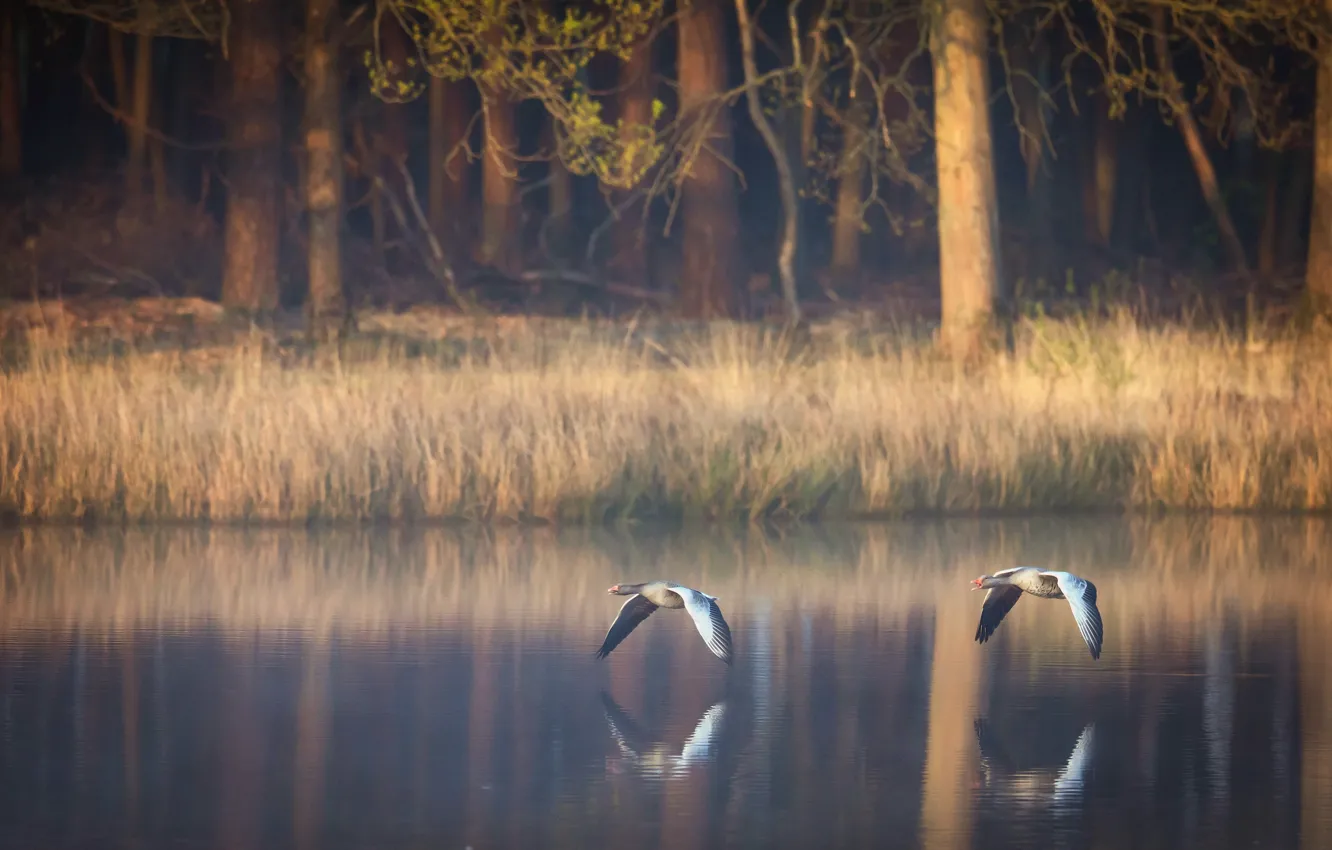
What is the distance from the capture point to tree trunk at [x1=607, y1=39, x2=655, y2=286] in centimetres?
2741

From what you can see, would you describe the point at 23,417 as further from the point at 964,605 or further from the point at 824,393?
the point at 964,605

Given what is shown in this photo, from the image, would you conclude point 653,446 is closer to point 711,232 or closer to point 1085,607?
point 1085,607

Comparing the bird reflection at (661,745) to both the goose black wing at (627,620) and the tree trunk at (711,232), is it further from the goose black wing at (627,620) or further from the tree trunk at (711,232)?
the tree trunk at (711,232)

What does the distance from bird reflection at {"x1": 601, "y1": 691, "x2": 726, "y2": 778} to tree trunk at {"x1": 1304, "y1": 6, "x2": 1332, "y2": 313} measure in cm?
1482

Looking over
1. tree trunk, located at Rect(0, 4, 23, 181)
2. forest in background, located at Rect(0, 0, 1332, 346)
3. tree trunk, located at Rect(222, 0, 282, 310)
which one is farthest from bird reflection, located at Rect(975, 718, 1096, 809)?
tree trunk, located at Rect(0, 4, 23, 181)

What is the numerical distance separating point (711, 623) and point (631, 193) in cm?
2346

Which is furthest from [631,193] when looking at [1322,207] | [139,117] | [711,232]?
[1322,207]

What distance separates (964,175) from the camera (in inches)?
789

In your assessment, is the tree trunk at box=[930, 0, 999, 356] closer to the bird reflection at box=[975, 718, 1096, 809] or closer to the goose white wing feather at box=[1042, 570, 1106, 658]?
the goose white wing feather at box=[1042, 570, 1106, 658]

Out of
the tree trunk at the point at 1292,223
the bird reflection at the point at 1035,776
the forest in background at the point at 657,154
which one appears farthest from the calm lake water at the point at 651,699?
the tree trunk at the point at 1292,223

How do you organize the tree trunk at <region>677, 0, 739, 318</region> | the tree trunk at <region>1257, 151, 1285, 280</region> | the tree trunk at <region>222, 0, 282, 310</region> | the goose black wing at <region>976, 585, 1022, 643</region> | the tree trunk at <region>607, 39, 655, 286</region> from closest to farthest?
1. the goose black wing at <region>976, 585, 1022, 643</region>
2. the tree trunk at <region>222, 0, 282, 310</region>
3. the tree trunk at <region>677, 0, 739, 318</region>
4. the tree trunk at <region>607, 39, 655, 286</region>
5. the tree trunk at <region>1257, 151, 1285, 280</region>

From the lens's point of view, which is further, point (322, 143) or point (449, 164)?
point (449, 164)

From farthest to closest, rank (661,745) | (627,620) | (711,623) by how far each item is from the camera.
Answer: (627,620), (711,623), (661,745)

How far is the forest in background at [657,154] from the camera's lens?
20922mm
